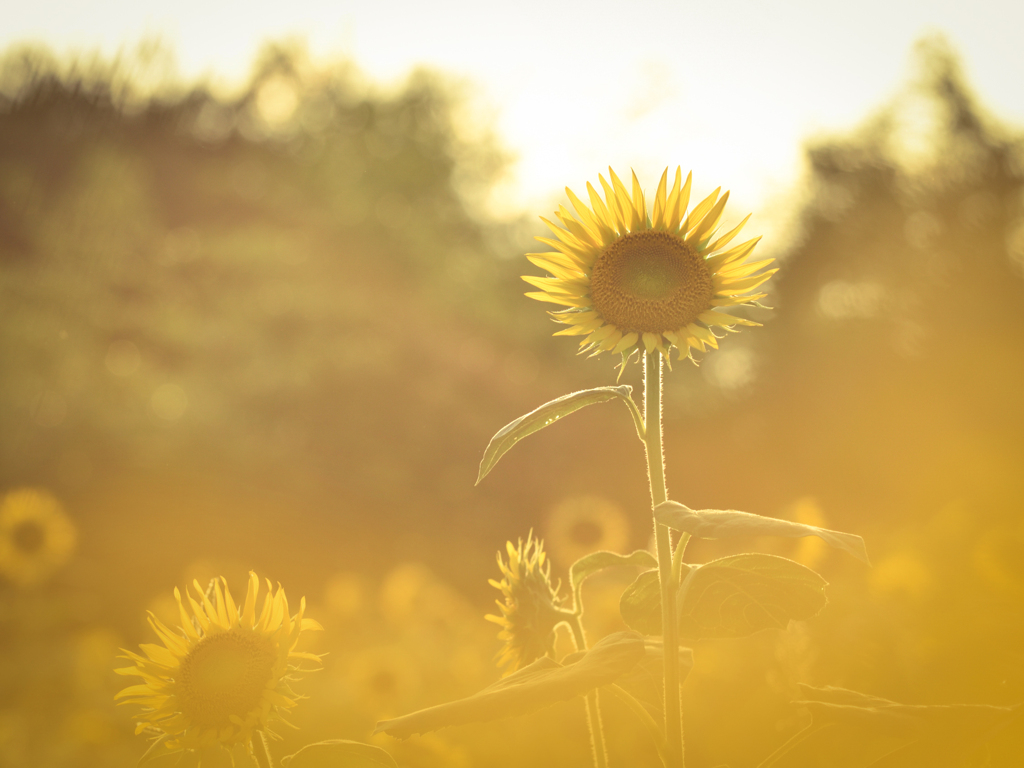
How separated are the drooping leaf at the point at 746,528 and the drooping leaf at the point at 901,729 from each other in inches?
10.1

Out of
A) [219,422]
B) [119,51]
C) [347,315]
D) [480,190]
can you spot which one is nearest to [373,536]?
[219,422]

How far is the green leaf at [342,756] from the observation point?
3.27ft

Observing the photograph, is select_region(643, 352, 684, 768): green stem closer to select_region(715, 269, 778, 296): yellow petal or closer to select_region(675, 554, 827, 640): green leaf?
select_region(675, 554, 827, 640): green leaf

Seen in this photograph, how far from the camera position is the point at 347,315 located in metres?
10.1

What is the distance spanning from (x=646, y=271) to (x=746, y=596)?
512 mm

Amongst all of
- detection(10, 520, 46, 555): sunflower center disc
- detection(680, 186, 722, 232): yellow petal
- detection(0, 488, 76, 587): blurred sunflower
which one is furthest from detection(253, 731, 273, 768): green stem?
detection(10, 520, 46, 555): sunflower center disc

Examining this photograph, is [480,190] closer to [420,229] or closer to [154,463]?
[420,229]

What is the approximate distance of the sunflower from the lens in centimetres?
112

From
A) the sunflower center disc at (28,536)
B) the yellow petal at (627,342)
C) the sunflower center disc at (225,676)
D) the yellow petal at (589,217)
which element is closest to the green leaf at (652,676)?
the yellow petal at (627,342)

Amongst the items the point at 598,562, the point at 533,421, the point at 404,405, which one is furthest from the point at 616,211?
the point at 404,405

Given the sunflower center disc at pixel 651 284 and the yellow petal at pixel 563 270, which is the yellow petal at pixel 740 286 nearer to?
the sunflower center disc at pixel 651 284

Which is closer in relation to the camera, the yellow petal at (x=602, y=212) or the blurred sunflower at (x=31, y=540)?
the yellow petal at (x=602, y=212)

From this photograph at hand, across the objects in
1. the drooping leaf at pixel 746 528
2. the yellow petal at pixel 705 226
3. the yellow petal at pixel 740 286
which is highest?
the yellow petal at pixel 705 226

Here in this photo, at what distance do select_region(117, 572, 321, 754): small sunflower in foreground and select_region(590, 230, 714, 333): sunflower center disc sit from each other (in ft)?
2.15
